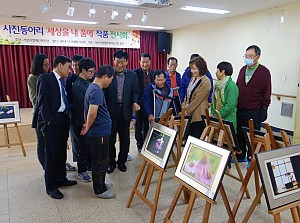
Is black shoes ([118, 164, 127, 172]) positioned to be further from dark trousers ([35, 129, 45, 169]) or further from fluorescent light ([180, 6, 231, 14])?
fluorescent light ([180, 6, 231, 14])

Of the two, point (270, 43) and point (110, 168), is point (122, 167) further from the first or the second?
point (270, 43)

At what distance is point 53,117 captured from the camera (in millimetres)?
2457

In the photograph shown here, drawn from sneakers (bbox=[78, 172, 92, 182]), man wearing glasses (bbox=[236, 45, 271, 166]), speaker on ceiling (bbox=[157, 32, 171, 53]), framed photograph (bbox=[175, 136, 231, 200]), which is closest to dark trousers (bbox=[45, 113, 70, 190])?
sneakers (bbox=[78, 172, 92, 182])

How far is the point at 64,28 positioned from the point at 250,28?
17.0 feet

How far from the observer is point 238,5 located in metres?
4.88

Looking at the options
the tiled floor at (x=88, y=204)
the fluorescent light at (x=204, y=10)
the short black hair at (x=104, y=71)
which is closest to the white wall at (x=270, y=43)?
the fluorescent light at (x=204, y=10)

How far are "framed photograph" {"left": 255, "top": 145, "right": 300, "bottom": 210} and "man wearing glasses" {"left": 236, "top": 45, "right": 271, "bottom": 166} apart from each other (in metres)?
1.68

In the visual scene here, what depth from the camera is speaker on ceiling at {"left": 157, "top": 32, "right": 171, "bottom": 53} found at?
8734 millimetres

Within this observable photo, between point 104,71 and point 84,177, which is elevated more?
point 104,71

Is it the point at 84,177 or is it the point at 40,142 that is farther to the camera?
the point at 84,177

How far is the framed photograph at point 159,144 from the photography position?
2025 mm

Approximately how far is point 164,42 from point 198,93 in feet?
20.1

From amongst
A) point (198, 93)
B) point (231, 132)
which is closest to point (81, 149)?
point (198, 93)

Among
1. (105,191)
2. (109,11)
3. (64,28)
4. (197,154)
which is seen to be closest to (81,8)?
(109,11)
